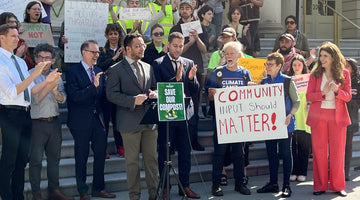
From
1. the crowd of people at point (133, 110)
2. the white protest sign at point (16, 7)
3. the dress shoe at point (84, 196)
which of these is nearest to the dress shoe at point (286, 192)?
the crowd of people at point (133, 110)

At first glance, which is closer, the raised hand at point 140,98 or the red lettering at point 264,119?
the raised hand at point 140,98

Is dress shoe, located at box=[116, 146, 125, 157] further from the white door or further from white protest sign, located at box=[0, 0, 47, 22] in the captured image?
the white door

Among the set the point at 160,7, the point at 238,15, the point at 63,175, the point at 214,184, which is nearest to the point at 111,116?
the point at 63,175

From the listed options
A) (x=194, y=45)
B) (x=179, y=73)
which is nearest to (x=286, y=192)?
(x=179, y=73)

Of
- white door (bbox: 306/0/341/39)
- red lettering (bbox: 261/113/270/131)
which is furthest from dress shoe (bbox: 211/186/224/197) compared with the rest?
white door (bbox: 306/0/341/39)

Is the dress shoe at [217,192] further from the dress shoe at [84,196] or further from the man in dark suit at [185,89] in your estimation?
the dress shoe at [84,196]

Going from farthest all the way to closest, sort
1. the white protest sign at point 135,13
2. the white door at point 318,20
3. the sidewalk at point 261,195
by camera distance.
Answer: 1. the white door at point 318,20
2. the white protest sign at point 135,13
3. the sidewalk at point 261,195

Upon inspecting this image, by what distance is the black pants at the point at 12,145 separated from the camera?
5.57 metres

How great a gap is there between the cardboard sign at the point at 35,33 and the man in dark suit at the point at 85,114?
134 centimetres

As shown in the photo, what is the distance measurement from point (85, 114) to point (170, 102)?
1239 millimetres

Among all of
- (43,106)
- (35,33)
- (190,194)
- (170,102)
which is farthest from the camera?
(35,33)

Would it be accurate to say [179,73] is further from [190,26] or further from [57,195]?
[57,195]

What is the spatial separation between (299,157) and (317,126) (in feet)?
2.97

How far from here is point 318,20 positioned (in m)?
17.1
